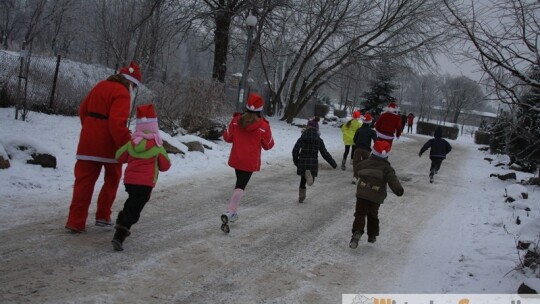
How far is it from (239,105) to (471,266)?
39.4ft

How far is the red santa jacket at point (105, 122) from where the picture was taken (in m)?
4.86

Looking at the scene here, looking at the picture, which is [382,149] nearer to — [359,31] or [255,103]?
[255,103]

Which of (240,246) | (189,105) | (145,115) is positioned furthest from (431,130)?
(145,115)

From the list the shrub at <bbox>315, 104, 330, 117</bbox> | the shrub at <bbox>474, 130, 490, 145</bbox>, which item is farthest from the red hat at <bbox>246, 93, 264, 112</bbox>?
the shrub at <bbox>315, 104, 330, 117</bbox>

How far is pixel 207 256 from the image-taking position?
4.93 meters

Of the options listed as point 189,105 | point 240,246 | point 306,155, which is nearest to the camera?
point 240,246

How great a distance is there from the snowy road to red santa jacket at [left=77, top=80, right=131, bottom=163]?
0.94m

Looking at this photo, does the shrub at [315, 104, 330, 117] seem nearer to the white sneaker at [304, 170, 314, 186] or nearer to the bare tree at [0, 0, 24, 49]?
the bare tree at [0, 0, 24, 49]

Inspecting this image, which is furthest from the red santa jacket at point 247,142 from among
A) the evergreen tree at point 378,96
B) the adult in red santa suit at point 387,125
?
the evergreen tree at point 378,96

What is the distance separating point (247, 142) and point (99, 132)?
188cm

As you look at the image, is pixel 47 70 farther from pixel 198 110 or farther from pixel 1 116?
pixel 198 110

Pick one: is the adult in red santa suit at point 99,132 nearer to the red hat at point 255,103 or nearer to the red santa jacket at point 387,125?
the red hat at point 255,103

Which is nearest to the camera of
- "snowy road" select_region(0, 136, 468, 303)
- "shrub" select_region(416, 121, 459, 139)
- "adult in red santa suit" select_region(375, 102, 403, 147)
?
"snowy road" select_region(0, 136, 468, 303)

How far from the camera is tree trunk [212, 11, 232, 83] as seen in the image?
21.2 metres
